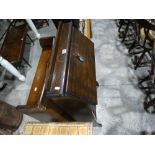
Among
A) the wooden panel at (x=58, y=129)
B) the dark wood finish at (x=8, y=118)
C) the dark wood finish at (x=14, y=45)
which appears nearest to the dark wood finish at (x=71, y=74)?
the wooden panel at (x=58, y=129)

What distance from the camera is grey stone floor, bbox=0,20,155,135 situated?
265 centimetres

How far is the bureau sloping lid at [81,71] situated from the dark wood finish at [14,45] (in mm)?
1651

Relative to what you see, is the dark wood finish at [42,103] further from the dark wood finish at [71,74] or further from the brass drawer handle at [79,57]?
the brass drawer handle at [79,57]

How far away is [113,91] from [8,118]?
1.83m

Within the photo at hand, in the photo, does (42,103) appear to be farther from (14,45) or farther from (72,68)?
(14,45)

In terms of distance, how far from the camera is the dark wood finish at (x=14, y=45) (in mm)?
3514

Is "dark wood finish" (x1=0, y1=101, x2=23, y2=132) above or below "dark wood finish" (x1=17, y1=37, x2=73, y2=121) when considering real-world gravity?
below

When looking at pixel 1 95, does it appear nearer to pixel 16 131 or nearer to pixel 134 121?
pixel 16 131

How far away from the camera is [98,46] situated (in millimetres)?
4008

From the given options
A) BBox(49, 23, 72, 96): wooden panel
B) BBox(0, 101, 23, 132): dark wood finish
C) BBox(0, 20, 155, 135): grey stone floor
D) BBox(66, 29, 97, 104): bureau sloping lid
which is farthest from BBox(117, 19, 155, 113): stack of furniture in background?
BBox(0, 101, 23, 132): dark wood finish

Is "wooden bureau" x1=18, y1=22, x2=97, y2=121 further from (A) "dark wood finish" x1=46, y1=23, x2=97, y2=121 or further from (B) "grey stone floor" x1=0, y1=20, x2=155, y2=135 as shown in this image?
(B) "grey stone floor" x1=0, y1=20, x2=155, y2=135

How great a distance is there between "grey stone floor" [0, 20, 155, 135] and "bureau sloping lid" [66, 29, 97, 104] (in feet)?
2.72

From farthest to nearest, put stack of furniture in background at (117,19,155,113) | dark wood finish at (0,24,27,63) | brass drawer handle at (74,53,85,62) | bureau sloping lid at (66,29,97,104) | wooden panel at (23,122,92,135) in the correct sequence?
dark wood finish at (0,24,27,63)
stack of furniture in background at (117,19,155,113)
brass drawer handle at (74,53,85,62)
bureau sloping lid at (66,29,97,104)
wooden panel at (23,122,92,135)

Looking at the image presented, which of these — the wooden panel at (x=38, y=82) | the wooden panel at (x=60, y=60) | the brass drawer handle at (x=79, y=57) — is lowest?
the wooden panel at (x=38, y=82)
